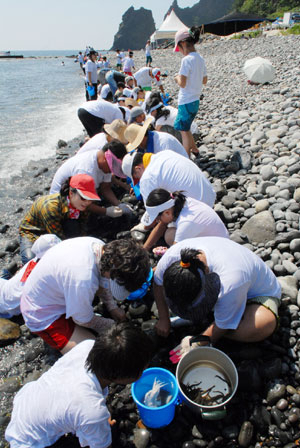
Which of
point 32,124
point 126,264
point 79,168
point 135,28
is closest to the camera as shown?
point 126,264

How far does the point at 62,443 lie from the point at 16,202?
4706 millimetres

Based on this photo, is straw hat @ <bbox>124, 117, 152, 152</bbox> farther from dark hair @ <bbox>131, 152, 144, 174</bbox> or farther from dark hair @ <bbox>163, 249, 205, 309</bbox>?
dark hair @ <bbox>163, 249, 205, 309</bbox>

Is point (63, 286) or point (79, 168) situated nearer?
point (63, 286)

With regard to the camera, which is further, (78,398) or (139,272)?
(139,272)

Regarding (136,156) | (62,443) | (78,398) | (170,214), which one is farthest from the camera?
(136,156)

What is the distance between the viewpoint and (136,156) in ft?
12.1

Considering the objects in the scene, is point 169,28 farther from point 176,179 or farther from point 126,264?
point 126,264

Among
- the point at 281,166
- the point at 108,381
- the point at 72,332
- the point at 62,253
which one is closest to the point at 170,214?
the point at 62,253

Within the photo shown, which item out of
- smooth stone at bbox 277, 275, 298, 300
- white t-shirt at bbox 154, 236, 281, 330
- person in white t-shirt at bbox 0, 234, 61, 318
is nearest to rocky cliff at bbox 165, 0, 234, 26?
person in white t-shirt at bbox 0, 234, 61, 318

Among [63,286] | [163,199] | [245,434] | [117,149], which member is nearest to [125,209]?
[117,149]

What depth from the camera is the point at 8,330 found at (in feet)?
9.42

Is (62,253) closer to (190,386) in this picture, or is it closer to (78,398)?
(78,398)

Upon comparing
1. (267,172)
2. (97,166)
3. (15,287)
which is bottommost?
(15,287)

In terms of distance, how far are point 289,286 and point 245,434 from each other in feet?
4.27
